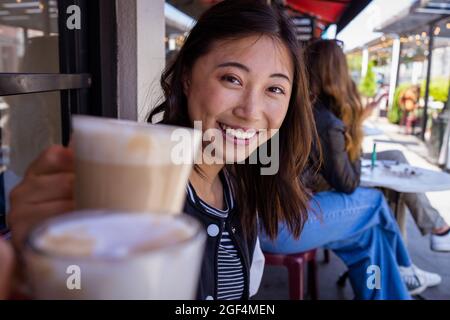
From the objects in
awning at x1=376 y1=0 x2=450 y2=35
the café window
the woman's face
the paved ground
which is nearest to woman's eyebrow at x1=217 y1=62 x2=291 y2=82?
the woman's face

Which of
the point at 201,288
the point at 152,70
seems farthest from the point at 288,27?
the point at 152,70

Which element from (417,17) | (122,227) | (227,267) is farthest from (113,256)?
(417,17)

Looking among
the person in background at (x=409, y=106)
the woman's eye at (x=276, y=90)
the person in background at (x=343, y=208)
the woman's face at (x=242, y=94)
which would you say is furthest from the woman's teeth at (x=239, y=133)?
the person in background at (x=409, y=106)

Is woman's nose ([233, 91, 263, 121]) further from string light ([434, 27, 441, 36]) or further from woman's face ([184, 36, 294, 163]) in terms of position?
string light ([434, 27, 441, 36])

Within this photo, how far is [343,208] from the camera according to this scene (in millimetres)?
3393

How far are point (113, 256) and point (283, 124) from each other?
1.58 m

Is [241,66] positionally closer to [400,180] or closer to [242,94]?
[242,94]

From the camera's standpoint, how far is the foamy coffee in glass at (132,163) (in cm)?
58

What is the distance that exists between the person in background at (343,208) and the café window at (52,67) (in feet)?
4.90

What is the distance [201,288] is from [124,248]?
1264 millimetres

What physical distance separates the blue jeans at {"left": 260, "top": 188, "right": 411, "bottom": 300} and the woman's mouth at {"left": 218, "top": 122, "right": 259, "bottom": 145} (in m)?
1.60

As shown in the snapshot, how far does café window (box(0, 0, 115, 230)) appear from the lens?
6.49ft

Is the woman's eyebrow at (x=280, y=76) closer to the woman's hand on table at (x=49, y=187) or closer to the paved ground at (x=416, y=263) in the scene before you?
the woman's hand on table at (x=49, y=187)

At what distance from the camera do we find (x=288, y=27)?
1.88 meters
